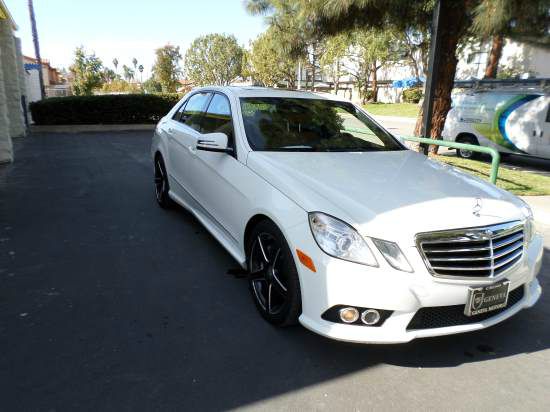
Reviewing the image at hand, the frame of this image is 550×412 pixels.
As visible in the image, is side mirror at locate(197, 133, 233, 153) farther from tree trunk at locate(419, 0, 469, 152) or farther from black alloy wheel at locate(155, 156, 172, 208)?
tree trunk at locate(419, 0, 469, 152)

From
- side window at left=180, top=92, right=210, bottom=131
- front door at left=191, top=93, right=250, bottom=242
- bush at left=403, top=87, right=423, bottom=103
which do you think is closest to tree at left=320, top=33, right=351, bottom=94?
bush at left=403, top=87, right=423, bottom=103

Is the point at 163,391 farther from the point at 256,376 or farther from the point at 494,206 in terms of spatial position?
the point at 494,206

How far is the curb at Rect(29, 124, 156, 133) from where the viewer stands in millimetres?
16250

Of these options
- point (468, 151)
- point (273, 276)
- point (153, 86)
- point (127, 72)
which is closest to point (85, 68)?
point (468, 151)

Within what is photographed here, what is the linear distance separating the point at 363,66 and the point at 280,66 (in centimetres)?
924

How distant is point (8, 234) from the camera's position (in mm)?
4750

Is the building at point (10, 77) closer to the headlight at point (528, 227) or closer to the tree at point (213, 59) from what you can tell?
the headlight at point (528, 227)

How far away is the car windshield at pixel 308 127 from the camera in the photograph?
3.64m

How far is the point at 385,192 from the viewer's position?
276cm

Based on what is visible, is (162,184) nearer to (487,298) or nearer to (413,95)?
(487,298)

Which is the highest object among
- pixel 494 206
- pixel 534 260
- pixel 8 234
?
pixel 494 206

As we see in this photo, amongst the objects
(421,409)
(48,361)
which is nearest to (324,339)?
(421,409)

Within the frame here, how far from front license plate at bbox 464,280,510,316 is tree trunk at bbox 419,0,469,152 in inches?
261

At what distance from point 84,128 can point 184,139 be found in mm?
13965
